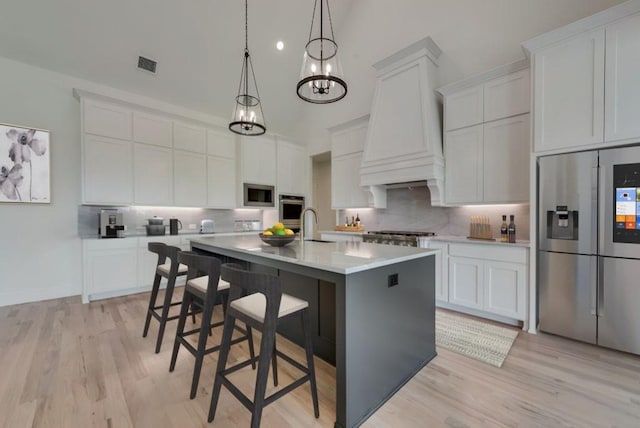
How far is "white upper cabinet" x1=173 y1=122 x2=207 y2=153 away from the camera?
4.52m

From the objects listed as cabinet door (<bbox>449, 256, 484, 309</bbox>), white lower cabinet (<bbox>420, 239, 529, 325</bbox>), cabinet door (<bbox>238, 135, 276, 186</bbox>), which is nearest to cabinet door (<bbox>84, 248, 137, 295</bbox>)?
cabinet door (<bbox>238, 135, 276, 186</bbox>)

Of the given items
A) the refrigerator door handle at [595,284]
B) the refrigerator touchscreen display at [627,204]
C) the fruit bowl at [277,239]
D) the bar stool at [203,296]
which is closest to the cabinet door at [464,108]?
the refrigerator touchscreen display at [627,204]

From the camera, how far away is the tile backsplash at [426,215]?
3224 mm

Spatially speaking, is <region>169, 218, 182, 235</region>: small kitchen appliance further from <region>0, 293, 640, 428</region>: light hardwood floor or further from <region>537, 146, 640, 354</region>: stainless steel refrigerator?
<region>537, 146, 640, 354</region>: stainless steel refrigerator

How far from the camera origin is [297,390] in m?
1.76

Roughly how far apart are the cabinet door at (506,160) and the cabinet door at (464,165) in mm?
75

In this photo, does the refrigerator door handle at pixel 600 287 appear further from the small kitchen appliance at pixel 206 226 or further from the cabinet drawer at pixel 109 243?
the cabinet drawer at pixel 109 243

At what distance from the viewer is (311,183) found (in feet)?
20.9

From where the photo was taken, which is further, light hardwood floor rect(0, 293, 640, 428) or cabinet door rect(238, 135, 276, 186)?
cabinet door rect(238, 135, 276, 186)

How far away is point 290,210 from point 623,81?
515cm

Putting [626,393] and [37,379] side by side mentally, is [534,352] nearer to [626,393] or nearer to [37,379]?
[626,393]

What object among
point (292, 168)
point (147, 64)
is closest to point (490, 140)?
point (292, 168)

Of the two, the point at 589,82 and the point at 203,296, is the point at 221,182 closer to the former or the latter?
the point at 203,296

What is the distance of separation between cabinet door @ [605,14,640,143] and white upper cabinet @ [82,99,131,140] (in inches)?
222
